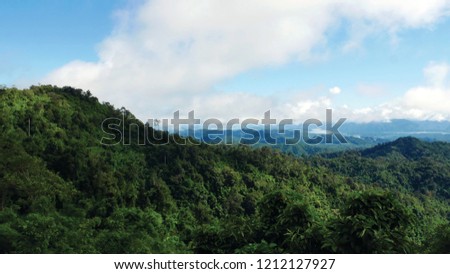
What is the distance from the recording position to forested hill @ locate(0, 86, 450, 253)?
735cm

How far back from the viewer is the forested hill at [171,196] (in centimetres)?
735

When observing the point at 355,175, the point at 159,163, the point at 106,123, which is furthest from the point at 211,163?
the point at 355,175

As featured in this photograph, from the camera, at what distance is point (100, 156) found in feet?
149

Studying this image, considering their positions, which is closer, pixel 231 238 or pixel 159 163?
pixel 231 238

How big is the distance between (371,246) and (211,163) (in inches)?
2079

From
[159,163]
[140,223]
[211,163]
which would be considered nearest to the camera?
[140,223]

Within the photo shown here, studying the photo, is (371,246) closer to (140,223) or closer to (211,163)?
(140,223)

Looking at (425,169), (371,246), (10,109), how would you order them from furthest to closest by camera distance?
(425,169)
(10,109)
(371,246)

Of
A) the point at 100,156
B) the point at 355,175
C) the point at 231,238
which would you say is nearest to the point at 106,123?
the point at 100,156

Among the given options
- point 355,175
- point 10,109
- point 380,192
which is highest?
point 10,109

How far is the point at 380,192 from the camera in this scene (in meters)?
7.11

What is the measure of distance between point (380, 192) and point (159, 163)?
49073mm

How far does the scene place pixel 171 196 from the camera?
4919cm

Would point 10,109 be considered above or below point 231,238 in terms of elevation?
above
